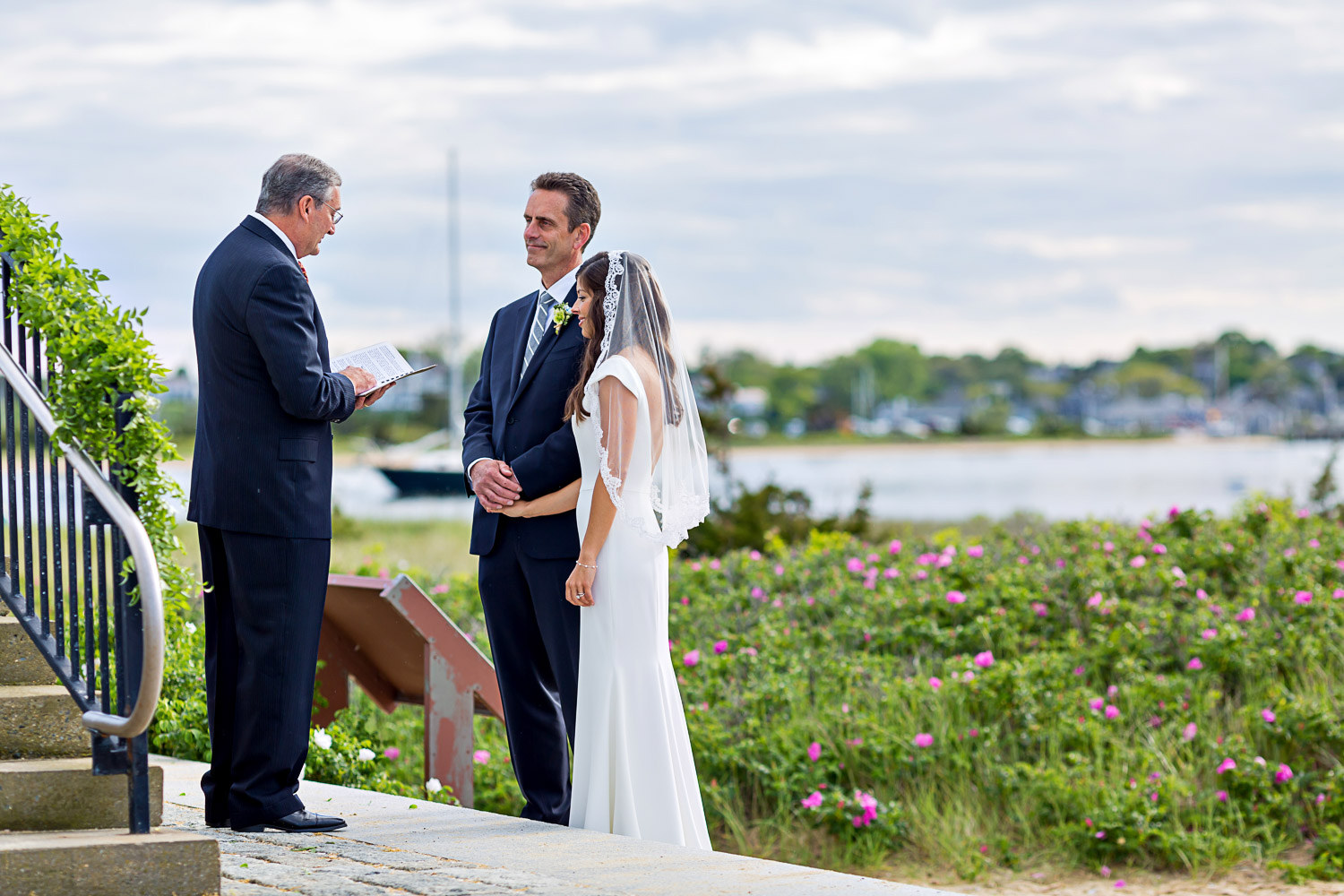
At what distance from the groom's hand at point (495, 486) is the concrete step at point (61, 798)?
4.38 ft

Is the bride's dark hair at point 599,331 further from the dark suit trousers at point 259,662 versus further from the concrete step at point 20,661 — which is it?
the concrete step at point 20,661

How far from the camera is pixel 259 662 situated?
4.02m

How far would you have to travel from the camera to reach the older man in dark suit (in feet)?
13.0

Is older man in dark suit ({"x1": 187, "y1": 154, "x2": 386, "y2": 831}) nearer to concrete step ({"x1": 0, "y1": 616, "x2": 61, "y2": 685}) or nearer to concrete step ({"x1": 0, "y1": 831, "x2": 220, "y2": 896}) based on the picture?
concrete step ({"x1": 0, "y1": 616, "x2": 61, "y2": 685})

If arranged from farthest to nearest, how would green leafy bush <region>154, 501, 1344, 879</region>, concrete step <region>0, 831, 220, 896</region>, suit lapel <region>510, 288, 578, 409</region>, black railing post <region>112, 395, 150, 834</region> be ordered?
1. green leafy bush <region>154, 501, 1344, 879</region>
2. suit lapel <region>510, 288, 578, 409</region>
3. black railing post <region>112, 395, 150, 834</region>
4. concrete step <region>0, 831, 220, 896</region>

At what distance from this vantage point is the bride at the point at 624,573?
4.30 meters

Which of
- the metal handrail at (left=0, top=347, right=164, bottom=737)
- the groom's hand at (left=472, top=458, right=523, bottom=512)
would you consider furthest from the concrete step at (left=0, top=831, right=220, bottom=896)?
the groom's hand at (left=472, top=458, right=523, bottom=512)

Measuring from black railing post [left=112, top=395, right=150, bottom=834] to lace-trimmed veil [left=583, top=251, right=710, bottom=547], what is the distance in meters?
1.45

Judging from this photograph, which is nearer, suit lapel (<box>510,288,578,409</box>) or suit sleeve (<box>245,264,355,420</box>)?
suit sleeve (<box>245,264,355,420</box>)

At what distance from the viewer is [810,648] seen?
7.21m

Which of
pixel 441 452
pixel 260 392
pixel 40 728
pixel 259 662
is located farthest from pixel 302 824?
pixel 441 452

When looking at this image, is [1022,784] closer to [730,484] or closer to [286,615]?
[286,615]

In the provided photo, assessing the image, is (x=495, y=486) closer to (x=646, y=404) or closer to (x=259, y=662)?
(x=646, y=404)

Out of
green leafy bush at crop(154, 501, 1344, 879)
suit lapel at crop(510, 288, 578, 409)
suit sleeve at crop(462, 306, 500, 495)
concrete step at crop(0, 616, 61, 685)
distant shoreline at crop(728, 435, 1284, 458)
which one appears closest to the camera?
concrete step at crop(0, 616, 61, 685)
